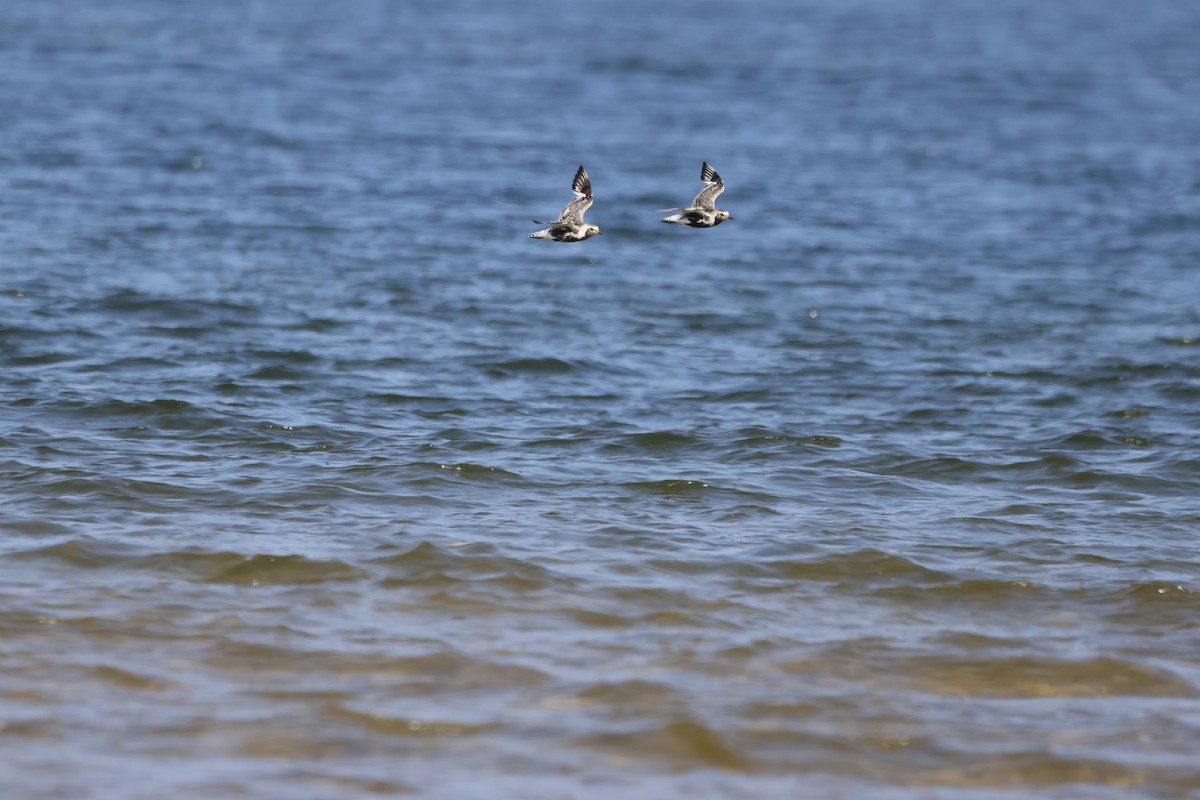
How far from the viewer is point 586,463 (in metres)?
12.1

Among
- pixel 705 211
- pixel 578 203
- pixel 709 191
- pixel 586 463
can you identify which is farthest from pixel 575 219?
pixel 586 463

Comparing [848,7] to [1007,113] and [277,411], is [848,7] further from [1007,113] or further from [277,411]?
[277,411]

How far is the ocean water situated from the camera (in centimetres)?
749

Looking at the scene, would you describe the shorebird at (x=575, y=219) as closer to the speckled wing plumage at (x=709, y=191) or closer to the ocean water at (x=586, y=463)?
the speckled wing plumage at (x=709, y=191)

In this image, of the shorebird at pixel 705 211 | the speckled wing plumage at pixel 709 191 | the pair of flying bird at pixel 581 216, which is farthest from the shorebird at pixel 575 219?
the speckled wing plumage at pixel 709 191

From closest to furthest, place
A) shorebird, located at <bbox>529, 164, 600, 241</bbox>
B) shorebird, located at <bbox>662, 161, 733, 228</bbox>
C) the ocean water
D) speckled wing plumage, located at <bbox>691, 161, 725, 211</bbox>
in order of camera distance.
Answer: the ocean water
shorebird, located at <bbox>529, 164, 600, 241</bbox>
shorebird, located at <bbox>662, 161, 733, 228</bbox>
speckled wing plumage, located at <bbox>691, 161, 725, 211</bbox>

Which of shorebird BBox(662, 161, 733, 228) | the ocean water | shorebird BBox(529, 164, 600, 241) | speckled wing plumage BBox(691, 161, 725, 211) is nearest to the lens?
the ocean water

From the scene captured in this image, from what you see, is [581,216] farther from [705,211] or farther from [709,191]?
[709,191]

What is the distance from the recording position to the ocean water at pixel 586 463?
24.6ft

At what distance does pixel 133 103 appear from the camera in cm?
3034

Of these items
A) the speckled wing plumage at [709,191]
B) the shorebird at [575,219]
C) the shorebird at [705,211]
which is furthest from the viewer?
the speckled wing plumage at [709,191]

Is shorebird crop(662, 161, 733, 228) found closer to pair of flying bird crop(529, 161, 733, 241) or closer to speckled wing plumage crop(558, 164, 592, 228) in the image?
pair of flying bird crop(529, 161, 733, 241)

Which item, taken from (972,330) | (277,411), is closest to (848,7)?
(972,330)

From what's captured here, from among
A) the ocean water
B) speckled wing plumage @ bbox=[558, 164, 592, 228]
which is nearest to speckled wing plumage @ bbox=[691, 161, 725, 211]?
speckled wing plumage @ bbox=[558, 164, 592, 228]
